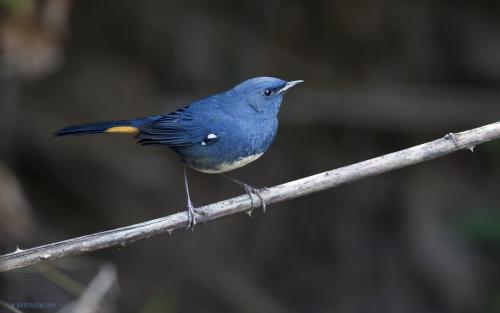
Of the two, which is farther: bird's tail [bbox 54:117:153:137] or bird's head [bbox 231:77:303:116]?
bird's head [bbox 231:77:303:116]

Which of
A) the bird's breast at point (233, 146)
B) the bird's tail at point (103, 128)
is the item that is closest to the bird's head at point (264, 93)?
the bird's breast at point (233, 146)

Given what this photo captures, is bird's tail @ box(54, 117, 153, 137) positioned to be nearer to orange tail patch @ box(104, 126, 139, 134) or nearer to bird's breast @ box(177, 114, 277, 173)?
orange tail patch @ box(104, 126, 139, 134)

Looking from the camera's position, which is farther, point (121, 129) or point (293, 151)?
point (293, 151)

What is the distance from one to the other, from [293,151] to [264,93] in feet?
7.44

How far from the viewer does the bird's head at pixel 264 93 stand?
4461 mm

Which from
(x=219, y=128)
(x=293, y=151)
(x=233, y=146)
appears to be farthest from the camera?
(x=293, y=151)

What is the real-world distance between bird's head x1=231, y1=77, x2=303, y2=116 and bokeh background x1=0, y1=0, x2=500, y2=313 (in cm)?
166

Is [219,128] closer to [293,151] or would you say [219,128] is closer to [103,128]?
[103,128]

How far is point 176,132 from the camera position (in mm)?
4453

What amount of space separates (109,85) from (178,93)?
624mm

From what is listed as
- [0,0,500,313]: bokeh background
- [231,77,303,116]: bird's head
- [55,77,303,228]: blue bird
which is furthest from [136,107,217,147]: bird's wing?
[0,0,500,313]: bokeh background

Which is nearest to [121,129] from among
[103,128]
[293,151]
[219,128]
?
[103,128]

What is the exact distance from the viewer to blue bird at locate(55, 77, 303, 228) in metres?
4.25

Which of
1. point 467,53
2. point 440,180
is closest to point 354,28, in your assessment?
point 467,53
